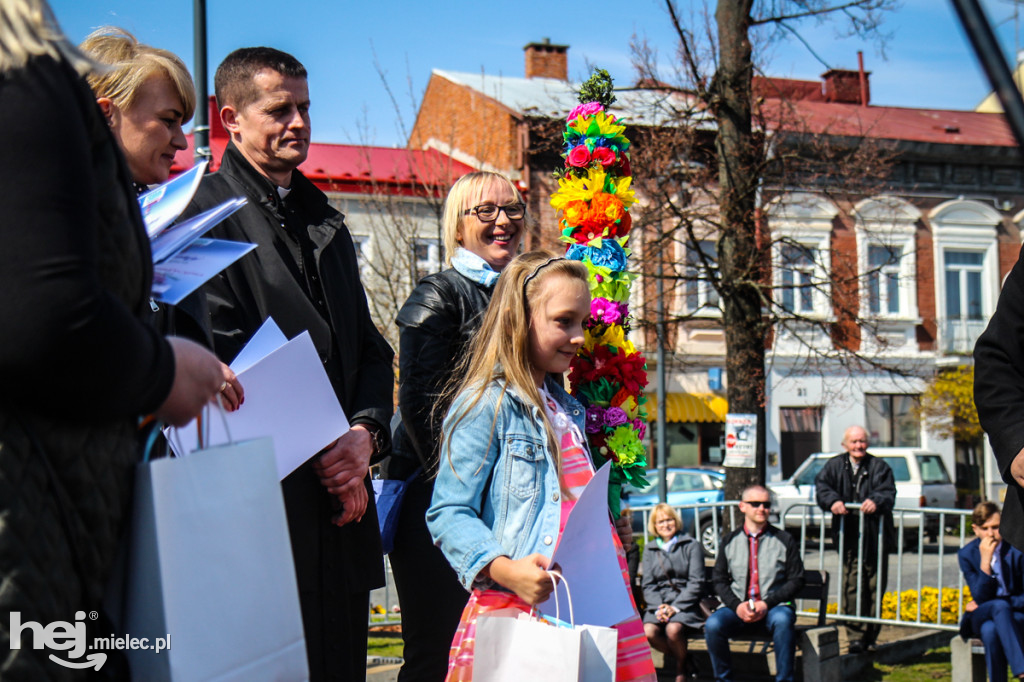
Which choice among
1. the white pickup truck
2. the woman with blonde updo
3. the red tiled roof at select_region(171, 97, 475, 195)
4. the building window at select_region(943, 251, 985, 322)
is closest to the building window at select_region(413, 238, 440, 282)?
the red tiled roof at select_region(171, 97, 475, 195)

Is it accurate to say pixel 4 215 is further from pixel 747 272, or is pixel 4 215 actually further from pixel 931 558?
pixel 931 558

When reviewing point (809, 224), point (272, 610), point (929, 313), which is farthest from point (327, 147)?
point (272, 610)

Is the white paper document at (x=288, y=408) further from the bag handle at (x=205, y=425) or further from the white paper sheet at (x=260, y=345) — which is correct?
the bag handle at (x=205, y=425)

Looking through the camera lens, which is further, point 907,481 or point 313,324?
point 907,481

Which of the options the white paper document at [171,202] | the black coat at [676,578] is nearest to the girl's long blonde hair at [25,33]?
the white paper document at [171,202]

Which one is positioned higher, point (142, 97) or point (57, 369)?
point (142, 97)

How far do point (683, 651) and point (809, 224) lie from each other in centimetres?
2141

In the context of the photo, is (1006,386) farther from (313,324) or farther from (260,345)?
(260,345)

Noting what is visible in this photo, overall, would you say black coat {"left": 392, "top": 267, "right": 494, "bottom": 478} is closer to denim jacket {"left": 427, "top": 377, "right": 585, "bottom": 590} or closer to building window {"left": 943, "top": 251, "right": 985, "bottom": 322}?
denim jacket {"left": 427, "top": 377, "right": 585, "bottom": 590}

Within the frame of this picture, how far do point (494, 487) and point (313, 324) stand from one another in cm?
67

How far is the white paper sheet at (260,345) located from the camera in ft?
→ 8.00

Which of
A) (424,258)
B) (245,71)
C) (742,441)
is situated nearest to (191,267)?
(245,71)

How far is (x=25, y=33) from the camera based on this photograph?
4.67ft

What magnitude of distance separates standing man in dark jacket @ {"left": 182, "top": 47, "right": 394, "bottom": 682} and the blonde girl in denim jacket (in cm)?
24
